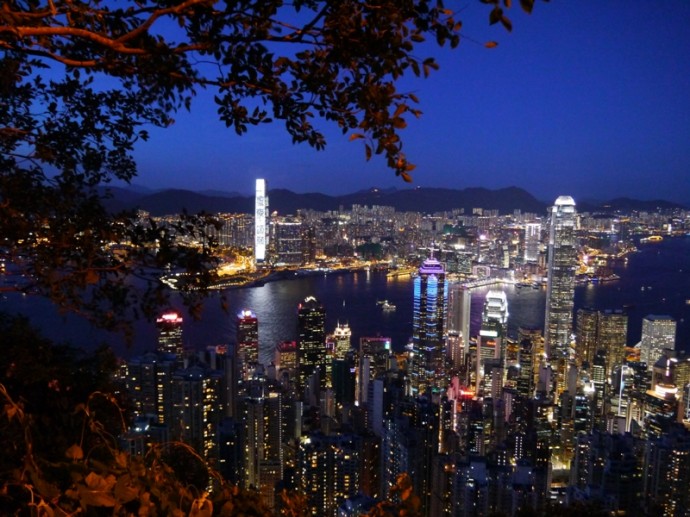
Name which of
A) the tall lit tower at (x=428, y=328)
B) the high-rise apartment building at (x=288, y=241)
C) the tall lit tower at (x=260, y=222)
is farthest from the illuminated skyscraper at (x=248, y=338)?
the high-rise apartment building at (x=288, y=241)

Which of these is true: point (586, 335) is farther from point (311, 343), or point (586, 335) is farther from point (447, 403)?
point (311, 343)

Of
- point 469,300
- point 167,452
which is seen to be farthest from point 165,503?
point 469,300

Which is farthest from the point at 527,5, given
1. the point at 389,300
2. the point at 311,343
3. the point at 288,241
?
the point at 288,241

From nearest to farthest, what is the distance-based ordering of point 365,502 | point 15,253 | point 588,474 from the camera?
1. point 15,253
2. point 365,502
3. point 588,474

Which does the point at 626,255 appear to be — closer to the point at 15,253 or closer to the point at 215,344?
the point at 215,344

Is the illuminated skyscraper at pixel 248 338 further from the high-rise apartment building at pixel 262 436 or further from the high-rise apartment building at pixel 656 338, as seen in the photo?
the high-rise apartment building at pixel 656 338

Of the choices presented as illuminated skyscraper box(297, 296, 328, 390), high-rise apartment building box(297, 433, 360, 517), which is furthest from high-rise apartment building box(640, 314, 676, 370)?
high-rise apartment building box(297, 433, 360, 517)
